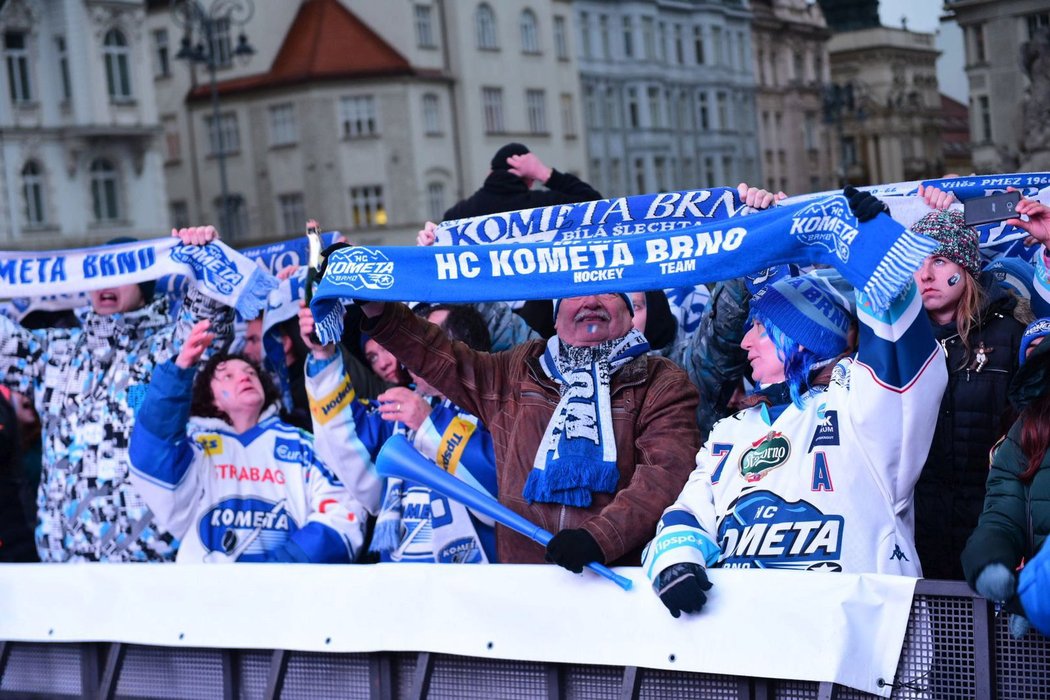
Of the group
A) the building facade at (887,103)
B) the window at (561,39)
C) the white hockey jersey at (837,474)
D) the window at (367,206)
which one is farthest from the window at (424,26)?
the white hockey jersey at (837,474)

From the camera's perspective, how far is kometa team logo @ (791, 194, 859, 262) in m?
4.00

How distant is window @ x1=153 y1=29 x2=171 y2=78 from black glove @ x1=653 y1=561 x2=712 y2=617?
5398 cm

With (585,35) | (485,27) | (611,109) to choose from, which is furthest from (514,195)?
(611,109)

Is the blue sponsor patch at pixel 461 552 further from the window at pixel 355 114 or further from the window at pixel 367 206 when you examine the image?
the window at pixel 355 114

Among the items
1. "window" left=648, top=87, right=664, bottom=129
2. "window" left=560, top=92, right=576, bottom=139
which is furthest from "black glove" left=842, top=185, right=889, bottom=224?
"window" left=648, top=87, right=664, bottom=129

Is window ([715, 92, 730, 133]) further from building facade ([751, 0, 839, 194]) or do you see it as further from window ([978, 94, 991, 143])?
window ([978, 94, 991, 143])

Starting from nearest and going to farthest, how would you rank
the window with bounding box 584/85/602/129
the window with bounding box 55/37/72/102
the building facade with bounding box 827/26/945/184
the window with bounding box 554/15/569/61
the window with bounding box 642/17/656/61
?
the building facade with bounding box 827/26/945/184 < the window with bounding box 55/37/72/102 < the window with bounding box 554/15/569/61 < the window with bounding box 584/85/602/129 < the window with bounding box 642/17/656/61

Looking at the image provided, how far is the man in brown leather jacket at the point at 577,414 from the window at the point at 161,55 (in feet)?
173

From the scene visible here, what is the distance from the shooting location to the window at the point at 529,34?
57188mm

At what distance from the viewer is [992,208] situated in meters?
4.31

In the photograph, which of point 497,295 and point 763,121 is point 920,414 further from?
point 763,121

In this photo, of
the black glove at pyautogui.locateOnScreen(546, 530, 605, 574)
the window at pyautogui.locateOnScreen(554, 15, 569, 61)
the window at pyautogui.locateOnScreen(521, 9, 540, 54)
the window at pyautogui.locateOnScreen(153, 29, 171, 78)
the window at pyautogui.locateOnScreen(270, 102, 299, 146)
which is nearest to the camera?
the black glove at pyautogui.locateOnScreen(546, 530, 605, 574)

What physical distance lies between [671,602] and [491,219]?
8.02 feet

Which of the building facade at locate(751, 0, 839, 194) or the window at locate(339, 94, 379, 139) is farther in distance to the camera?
the building facade at locate(751, 0, 839, 194)
